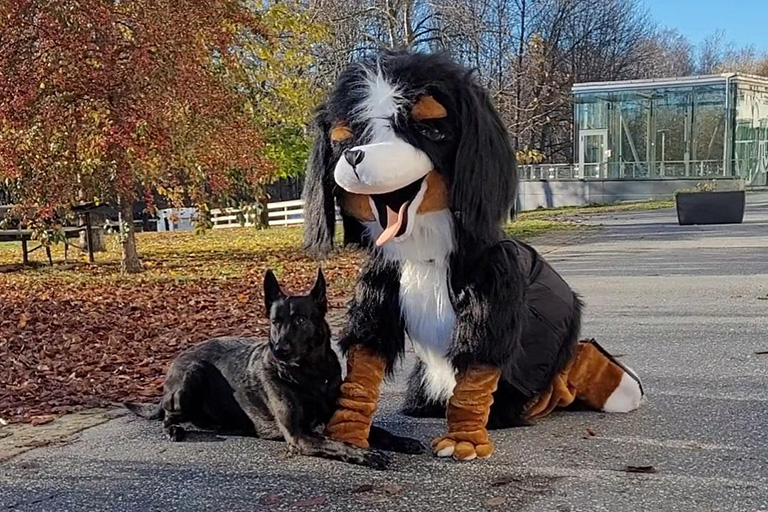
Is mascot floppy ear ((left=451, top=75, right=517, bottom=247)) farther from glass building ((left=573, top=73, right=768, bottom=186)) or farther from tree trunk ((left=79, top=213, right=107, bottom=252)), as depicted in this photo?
glass building ((left=573, top=73, right=768, bottom=186))

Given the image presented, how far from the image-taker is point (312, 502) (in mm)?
2848

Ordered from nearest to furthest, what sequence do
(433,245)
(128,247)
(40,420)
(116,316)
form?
(433,245)
(40,420)
(116,316)
(128,247)

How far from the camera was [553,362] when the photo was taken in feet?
12.0

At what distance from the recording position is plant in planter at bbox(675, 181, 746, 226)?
15.9 m

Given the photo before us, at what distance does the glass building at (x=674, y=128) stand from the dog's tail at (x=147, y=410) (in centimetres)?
2779

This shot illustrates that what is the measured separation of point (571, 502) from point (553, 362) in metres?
0.94

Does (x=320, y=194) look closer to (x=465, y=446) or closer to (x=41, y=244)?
(x=465, y=446)

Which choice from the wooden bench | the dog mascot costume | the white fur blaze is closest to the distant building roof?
the wooden bench

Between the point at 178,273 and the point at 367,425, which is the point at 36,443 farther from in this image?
the point at 178,273

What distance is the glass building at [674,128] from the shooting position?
29156mm

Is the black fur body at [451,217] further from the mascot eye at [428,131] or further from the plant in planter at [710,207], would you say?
the plant in planter at [710,207]

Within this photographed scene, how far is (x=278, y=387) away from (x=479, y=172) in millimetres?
1201

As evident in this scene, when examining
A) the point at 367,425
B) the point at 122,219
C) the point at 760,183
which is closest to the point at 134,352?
the point at 367,425

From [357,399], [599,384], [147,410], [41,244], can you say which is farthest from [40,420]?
[41,244]
